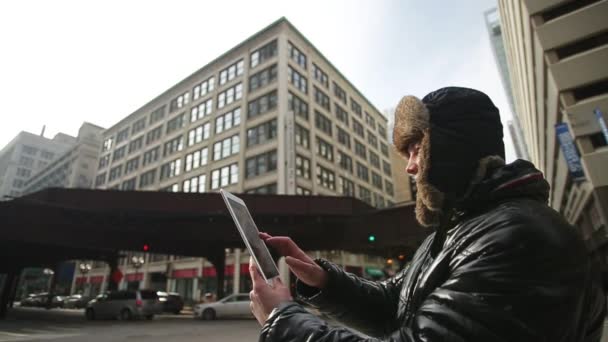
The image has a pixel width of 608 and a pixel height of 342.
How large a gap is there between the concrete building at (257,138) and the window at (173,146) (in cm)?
18

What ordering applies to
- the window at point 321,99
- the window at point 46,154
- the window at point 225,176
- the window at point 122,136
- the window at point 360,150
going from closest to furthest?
the window at point 225,176 → the window at point 321,99 → the window at point 360,150 → the window at point 122,136 → the window at point 46,154

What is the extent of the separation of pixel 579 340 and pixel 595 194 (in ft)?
79.7

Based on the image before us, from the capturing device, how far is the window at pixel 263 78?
38031mm

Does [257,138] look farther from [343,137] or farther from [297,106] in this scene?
[343,137]

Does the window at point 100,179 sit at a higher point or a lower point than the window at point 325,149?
higher

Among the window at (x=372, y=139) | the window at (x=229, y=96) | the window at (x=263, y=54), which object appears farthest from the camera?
→ the window at (x=372, y=139)

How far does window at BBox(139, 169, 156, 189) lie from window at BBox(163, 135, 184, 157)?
12.0 feet

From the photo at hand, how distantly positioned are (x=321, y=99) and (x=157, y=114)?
1085 inches

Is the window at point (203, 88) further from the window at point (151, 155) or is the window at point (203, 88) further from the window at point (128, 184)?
the window at point (128, 184)

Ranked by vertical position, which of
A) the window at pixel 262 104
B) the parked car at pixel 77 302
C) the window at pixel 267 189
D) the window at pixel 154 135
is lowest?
the parked car at pixel 77 302

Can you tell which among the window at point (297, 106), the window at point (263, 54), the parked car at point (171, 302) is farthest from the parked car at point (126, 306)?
the window at point (263, 54)

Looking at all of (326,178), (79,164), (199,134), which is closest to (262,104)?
(326,178)

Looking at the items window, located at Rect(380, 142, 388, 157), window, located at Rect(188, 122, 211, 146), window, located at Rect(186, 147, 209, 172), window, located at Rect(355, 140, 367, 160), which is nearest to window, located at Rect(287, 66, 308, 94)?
window, located at Rect(355, 140, 367, 160)

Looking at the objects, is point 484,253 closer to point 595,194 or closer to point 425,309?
point 425,309
